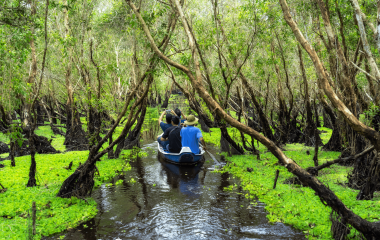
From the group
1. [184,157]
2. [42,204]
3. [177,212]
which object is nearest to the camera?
[42,204]

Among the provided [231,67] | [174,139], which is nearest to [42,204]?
[174,139]

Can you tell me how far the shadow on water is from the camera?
16.6ft

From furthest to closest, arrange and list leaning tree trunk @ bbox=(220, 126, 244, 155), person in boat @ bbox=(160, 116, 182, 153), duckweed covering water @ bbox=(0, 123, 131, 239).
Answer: leaning tree trunk @ bbox=(220, 126, 244, 155), person in boat @ bbox=(160, 116, 182, 153), duckweed covering water @ bbox=(0, 123, 131, 239)

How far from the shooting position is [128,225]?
5.40m

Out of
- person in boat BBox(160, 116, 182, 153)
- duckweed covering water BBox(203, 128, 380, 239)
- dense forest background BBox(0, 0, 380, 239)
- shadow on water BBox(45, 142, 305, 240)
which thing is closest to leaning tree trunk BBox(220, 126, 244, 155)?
dense forest background BBox(0, 0, 380, 239)

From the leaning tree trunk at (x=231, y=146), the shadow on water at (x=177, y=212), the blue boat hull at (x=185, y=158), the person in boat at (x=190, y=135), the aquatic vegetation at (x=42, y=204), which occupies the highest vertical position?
the person in boat at (x=190, y=135)

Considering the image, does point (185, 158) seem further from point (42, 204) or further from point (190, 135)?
point (42, 204)

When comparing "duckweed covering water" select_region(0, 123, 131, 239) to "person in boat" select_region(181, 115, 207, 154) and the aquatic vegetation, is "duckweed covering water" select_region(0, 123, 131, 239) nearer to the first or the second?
the aquatic vegetation

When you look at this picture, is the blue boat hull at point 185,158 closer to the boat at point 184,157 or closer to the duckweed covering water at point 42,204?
the boat at point 184,157

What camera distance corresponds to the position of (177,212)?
6.04 metres

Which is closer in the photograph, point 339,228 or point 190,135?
point 339,228

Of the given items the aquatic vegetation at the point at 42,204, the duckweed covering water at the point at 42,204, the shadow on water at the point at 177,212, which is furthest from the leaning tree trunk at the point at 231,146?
the aquatic vegetation at the point at 42,204

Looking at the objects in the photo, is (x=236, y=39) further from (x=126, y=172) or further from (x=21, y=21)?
(x=21, y=21)

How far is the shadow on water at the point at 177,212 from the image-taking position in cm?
505
